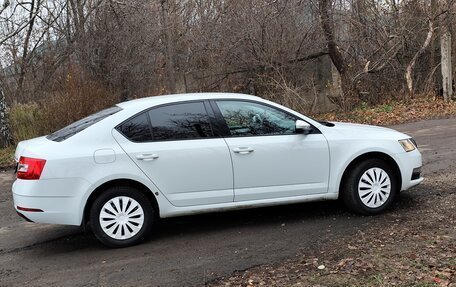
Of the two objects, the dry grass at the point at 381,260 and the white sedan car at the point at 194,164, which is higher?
the white sedan car at the point at 194,164

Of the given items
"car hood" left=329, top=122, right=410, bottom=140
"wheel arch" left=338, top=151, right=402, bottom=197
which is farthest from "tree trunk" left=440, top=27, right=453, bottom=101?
"wheel arch" left=338, top=151, right=402, bottom=197

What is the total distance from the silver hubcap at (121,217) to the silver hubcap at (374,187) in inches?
101

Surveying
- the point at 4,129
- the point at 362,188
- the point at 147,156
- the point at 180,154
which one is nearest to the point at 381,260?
the point at 362,188

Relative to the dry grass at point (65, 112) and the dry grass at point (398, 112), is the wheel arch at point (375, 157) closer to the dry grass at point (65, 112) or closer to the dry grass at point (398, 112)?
the dry grass at point (398, 112)

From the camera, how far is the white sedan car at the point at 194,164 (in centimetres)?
517

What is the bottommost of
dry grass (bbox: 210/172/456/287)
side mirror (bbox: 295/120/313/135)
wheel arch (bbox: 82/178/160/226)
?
dry grass (bbox: 210/172/456/287)

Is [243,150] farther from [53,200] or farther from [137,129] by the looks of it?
[53,200]

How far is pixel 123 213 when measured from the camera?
17.4 ft

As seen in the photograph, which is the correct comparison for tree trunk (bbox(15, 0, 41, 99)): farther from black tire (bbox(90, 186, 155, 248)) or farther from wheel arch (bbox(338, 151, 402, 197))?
wheel arch (bbox(338, 151, 402, 197))

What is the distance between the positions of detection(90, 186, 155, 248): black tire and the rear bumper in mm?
180

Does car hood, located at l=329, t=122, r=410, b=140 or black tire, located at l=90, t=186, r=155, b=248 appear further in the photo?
car hood, located at l=329, t=122, r=410, b=140

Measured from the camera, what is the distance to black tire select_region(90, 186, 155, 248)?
5234 mm

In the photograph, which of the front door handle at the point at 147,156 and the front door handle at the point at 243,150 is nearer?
the front door handle at the point at 147,156

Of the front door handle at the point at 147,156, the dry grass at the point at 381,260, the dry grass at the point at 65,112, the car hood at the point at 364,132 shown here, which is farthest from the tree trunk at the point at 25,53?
the dry grass at the point at 381,260
